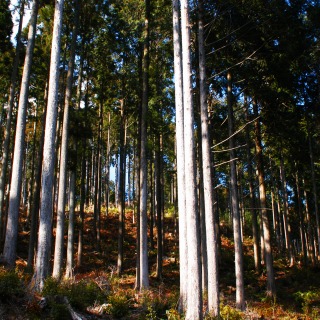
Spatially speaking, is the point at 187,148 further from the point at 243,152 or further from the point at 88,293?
the point at 243,152

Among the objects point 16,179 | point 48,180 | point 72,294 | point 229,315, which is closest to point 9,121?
point 16,179

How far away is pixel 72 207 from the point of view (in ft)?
48.3

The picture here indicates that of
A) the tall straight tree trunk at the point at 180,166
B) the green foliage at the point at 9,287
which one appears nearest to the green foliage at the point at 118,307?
the tall straight tree trunk at the point at 180,166

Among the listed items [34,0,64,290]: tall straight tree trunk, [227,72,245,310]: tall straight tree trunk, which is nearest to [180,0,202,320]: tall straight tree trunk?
[227,72,245,310]: tall straight tree trunk

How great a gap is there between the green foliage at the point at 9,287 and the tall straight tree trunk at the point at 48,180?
103cm

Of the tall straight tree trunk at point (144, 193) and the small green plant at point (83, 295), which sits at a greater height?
the tall straight tree trunk at point (144, 193)

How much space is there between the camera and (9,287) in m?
7.09

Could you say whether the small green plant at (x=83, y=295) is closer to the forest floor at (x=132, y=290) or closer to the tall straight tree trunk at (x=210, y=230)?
the forest floor at (x=132, y=290)

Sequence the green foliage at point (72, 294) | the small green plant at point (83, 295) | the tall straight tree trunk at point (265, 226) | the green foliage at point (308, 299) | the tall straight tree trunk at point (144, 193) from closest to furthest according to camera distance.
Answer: the green foliage at point (72, 294) < the small green plant at point (83, 295) < the tall straight tree trunk at point (144, 193) < the green foliage at point (308, 299) < the tall straight tree trunk at point (265, 226)

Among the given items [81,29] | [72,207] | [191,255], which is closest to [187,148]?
[191,255]

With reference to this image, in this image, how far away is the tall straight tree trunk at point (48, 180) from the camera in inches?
353

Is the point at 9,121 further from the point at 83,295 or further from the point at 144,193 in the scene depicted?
the point at 83,295

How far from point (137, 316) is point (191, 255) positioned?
260cm

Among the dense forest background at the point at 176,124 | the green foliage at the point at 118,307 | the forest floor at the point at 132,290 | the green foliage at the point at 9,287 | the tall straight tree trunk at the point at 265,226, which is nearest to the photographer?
the green foliage at the point at 9,287
